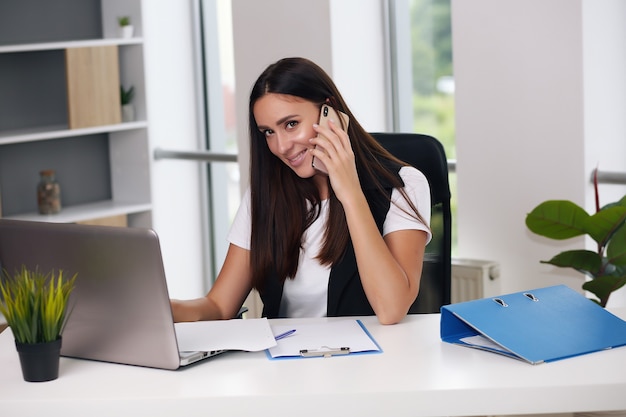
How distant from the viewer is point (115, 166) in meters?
4.73

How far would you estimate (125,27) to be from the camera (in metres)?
4.46

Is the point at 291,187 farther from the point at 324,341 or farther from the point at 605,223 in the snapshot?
the point at 605,223

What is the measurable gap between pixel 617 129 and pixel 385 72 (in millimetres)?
1100

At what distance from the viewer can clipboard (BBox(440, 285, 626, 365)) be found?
1.66 m

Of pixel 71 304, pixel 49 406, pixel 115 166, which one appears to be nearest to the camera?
pixel 49 406

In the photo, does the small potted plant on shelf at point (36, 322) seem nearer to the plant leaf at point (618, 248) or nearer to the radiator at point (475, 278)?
the plant leaf at point (618, 248)

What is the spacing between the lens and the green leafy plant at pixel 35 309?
63.1 inches

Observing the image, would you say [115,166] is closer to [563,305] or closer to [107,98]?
[107,98]

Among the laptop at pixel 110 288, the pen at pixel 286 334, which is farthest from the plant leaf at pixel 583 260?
the laptop at pixel 110 288

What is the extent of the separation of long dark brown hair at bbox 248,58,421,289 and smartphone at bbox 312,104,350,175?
0.18ft

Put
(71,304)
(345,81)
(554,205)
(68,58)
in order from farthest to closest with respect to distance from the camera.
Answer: (68,58)
(345,81)
(554,205)
(71,304)

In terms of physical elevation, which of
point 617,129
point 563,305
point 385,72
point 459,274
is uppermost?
point 385,72

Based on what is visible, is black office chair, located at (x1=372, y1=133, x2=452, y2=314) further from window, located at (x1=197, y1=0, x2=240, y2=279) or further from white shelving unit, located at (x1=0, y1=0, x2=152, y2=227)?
window, located at (x1=197, y1=0, x2=240, y2=279)

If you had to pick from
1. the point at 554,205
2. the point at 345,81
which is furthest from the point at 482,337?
the point at 345,81
